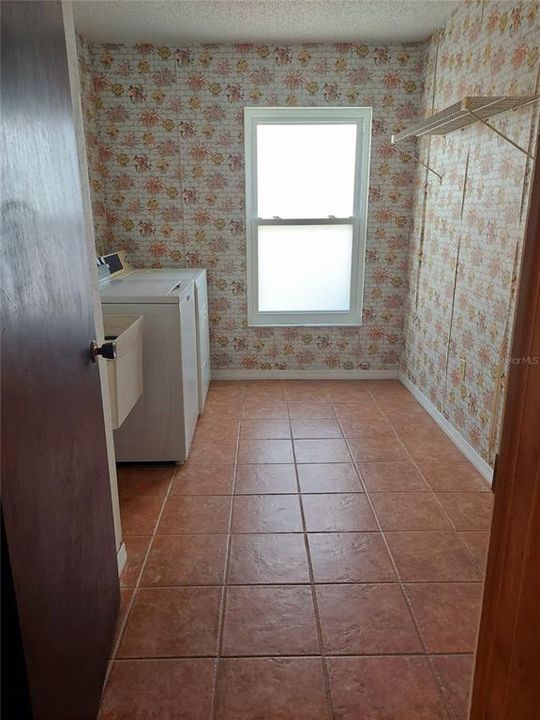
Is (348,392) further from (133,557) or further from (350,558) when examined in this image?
(133,557)

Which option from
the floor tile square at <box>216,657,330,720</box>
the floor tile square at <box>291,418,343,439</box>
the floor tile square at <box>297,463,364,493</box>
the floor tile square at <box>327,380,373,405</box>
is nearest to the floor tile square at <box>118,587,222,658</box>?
the floor tile square at <box>216,657,330,720</box>

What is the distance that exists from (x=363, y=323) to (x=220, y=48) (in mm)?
2254

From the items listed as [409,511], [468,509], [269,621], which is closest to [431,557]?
[409,511]

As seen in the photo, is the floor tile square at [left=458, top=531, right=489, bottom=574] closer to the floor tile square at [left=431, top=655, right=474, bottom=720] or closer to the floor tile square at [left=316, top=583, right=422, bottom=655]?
the floor tile square at [left=316, top=583, right=422, bottom=655]

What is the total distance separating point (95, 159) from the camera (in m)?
3.57

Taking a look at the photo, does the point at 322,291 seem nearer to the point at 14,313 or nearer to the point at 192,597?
the point at 192,597

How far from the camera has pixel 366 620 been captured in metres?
1.69

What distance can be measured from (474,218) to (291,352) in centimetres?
185

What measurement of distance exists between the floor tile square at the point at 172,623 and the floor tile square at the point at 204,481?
691 millimetres

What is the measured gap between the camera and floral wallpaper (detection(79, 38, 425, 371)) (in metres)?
3.53

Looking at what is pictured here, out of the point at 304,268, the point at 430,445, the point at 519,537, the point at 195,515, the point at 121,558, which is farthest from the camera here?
the point at 304,268

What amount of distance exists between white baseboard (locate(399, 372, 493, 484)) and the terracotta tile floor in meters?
0.05

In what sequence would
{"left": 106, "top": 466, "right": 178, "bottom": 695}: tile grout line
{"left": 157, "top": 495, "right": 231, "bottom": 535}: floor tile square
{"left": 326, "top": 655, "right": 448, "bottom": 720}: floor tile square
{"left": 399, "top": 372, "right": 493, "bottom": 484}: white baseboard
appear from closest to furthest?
{"left": 326, "top": 655, "right": 448, "bottom": 720}: floor tile square < {"left": 106, "top": 466, "right": 178, "bottom": 695}: tile grout line < {"left": 157, "top": 495, "right": 231, "bottom": 535}: floor tile square < {"left": 399, "top": 372, "right": 493, "bottom": 484}: white baseboard

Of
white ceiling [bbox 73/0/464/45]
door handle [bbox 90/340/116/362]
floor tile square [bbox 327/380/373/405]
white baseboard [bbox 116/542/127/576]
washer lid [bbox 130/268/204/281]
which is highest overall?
white ceiling [bbox 73/0/464/45]
